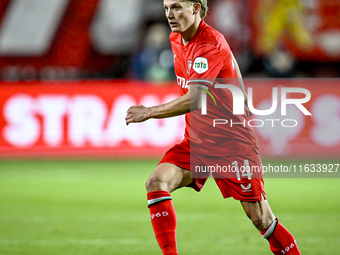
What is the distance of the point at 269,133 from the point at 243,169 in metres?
Result: 6.26

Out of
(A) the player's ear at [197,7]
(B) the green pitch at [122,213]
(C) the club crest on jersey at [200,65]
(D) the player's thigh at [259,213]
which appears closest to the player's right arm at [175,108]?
(C) the club crest on jersey at [200,65]

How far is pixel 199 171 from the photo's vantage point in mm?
4406

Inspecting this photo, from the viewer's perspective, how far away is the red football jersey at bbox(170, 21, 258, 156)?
13.3 feet

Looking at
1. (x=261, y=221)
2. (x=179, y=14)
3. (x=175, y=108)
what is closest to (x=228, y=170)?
(x=261, y=221)

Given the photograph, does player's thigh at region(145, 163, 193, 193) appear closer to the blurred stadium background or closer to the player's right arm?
the player's right arm

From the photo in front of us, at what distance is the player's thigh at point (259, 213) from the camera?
4.24 meters

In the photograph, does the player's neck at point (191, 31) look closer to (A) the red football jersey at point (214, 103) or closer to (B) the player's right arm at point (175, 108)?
(A) the red football jersey at point (214, 103)

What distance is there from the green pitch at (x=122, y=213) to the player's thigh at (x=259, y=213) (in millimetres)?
897

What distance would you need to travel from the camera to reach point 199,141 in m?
4.41

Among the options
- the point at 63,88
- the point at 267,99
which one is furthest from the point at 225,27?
the point at 63,88

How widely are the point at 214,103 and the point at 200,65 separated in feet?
1.43

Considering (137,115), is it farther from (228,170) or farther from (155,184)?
(228,170)

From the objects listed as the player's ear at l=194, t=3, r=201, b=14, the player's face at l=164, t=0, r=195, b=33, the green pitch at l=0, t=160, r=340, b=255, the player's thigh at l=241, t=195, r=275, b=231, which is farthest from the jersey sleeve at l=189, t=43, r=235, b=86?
the green pitch at l=0, t=160, r=340, b=255

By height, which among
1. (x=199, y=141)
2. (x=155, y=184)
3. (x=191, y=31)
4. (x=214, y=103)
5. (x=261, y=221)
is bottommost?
(x=261, y=221)
